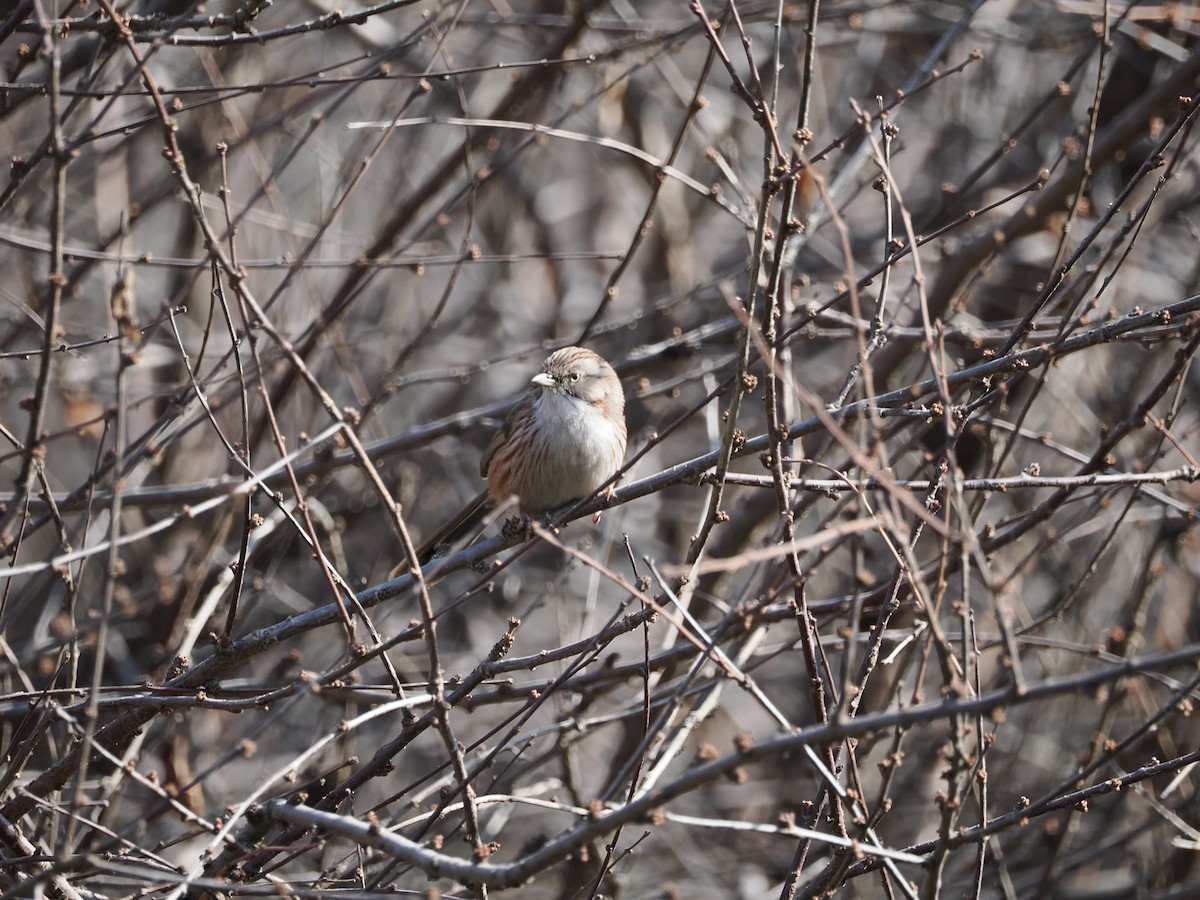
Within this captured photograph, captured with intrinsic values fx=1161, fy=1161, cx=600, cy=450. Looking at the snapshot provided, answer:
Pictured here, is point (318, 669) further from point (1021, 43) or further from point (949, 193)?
point (1021, 43)

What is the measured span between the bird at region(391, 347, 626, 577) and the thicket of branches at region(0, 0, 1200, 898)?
0.42 meters

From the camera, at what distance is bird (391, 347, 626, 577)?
5.55 m

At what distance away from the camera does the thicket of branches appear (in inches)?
144

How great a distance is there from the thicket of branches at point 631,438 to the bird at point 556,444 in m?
0.42

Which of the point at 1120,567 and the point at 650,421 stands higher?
the point at 650,421

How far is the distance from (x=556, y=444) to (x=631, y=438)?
2808 millimetres

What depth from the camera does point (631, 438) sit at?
830cm

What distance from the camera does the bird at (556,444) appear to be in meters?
5.55

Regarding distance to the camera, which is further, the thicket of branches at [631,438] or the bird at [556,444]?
the bird at [556,444]

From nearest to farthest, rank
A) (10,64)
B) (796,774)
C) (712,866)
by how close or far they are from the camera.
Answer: (10,64) < (712,866) < (796,774)

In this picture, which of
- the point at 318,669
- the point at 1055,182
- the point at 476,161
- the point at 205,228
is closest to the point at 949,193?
the point at 1055,182

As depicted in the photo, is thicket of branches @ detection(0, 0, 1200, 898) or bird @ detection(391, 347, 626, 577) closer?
thicket of branches @ detection(0, 0, 1200, 898)

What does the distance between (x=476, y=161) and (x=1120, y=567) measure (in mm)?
5658

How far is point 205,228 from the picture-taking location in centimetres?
292
